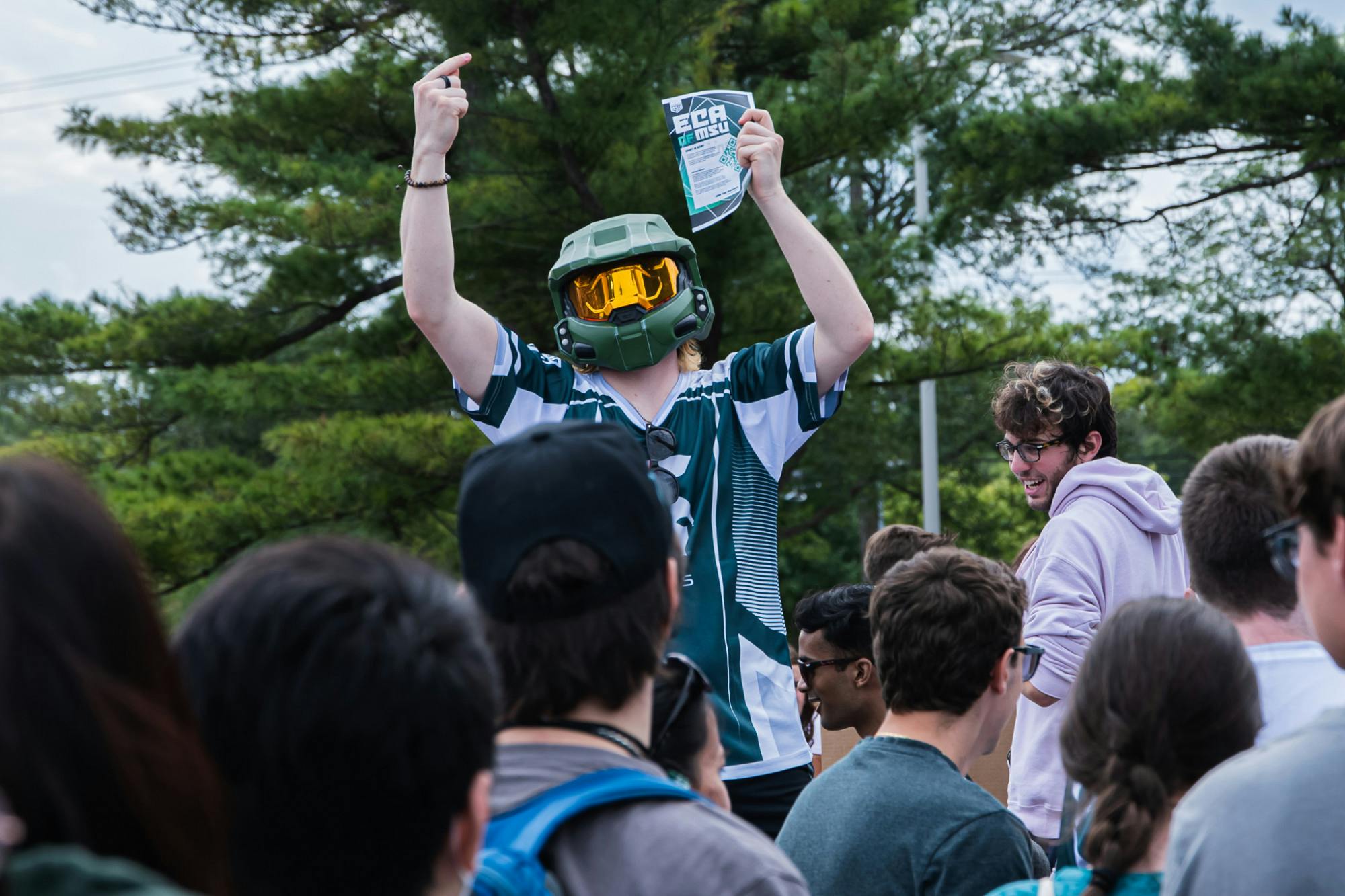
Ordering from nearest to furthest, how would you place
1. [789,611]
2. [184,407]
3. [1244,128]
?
[1244,128], [184,407], [789,611]

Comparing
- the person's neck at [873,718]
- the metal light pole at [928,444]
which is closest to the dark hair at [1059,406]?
the person's neck at [873,718]

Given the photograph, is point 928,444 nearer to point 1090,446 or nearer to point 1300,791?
point 1090,446

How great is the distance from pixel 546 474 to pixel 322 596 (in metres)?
0.50

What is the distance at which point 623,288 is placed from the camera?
3.17m

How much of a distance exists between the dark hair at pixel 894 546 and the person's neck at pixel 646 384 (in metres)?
1.60

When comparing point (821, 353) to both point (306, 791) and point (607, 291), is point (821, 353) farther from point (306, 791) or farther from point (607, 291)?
point (306, 791)

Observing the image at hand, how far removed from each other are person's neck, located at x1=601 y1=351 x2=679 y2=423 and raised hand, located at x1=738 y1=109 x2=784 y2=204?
0.46 meters

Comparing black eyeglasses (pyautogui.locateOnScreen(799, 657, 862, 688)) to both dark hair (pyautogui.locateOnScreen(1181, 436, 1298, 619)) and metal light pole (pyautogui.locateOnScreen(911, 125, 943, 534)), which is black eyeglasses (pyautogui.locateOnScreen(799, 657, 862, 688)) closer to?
dark hair (pyautogui.locateOnScreen(1181, 436, 1298, 619))

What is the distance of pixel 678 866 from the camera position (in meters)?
1.49

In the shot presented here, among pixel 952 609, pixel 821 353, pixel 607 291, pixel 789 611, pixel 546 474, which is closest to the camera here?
pixel 546 474

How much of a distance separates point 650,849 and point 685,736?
0.40 m

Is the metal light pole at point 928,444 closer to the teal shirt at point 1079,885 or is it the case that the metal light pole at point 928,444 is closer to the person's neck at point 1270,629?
the person's neck at point 1270,629

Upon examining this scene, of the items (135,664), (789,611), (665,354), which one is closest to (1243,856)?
(135,664)

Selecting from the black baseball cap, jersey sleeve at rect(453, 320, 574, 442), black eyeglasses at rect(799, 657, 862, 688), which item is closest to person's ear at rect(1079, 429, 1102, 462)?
black eyeglasses at rect(799, 657, 862, 688)
